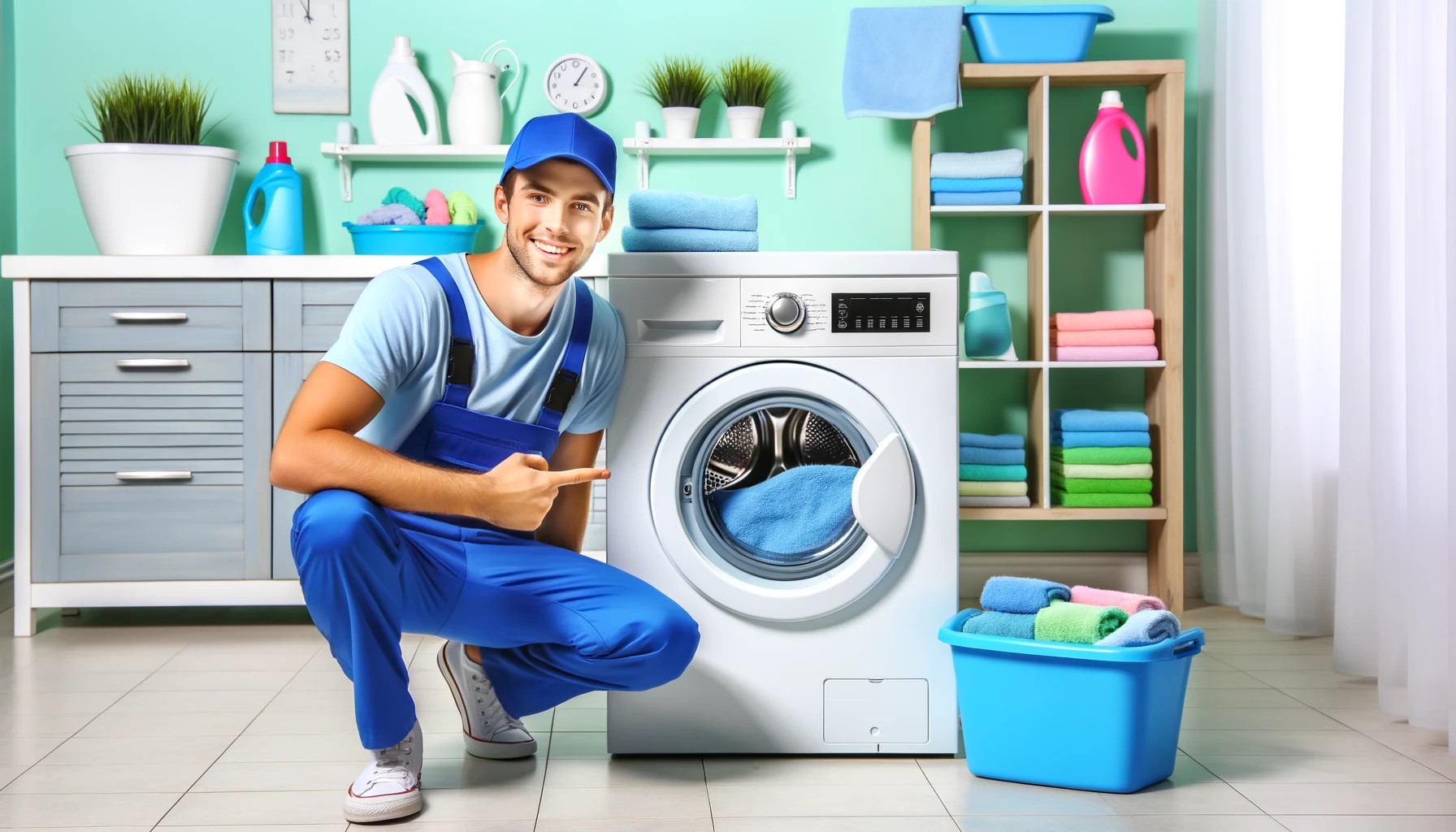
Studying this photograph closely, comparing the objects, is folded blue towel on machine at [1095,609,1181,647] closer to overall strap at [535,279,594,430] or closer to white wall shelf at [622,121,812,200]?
overall strap at [535,279,594,430]

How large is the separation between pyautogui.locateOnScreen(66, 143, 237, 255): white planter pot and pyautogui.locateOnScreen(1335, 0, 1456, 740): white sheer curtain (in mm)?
2587

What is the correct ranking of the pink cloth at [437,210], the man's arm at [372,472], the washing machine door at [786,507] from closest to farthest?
the man's arm at [372,472] → the washing machine door at [786,507] → the pink cloth at [437,210]

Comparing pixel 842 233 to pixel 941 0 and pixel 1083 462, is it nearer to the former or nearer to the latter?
pixel 941 0

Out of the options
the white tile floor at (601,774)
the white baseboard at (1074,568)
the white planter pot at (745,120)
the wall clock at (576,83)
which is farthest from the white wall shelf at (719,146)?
the white tile floor at (601,774)

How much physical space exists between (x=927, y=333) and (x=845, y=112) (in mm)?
1420

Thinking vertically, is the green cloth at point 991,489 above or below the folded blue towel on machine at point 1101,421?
below

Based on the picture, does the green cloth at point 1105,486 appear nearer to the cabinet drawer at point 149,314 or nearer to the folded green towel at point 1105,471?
the folded green towel at point 1105,471

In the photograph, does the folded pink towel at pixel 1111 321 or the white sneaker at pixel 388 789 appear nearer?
the white sneaker at pixel 388 789

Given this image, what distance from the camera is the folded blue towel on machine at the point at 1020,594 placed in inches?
69.2

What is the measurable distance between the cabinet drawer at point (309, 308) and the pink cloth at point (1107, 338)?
1.78 meters

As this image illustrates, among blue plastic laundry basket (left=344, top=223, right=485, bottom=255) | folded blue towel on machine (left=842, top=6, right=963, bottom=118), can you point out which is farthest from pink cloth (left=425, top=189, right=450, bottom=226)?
folded blue towel on machine (left=842, top=6, right=963, bottom=118)

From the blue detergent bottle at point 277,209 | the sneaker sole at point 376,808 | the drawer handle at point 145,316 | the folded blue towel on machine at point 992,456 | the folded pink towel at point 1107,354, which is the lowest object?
the sneaker sole at point 376,808

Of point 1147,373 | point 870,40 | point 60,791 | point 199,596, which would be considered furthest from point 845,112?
point 60,791

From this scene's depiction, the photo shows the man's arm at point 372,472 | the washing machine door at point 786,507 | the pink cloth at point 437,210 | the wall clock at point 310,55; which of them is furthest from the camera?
the wall clock at point 310,55
